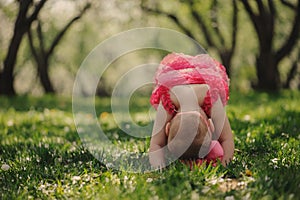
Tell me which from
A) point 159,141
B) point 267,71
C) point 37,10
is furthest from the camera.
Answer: point 267,71

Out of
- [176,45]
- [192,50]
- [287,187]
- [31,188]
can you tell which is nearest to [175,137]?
[287,187]

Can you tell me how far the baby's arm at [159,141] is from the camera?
374 centimetres

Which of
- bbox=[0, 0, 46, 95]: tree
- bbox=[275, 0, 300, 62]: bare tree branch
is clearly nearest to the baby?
bbox=[0, 0, 46, 95]: tree

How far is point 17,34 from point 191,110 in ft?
23.7

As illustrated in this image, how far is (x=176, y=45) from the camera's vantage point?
869 inches

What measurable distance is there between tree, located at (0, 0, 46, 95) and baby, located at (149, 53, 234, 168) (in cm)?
452

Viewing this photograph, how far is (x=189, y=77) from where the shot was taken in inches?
150

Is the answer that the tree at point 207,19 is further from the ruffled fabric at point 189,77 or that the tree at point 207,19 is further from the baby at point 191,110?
the baby at point 191,110

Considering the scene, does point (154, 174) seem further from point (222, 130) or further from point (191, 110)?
point (222, 130)

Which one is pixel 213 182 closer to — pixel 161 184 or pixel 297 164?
pixel 161 184

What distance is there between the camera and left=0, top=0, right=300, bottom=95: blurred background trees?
11992 millimetres

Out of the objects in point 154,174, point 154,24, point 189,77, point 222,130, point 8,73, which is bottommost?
point 154,24

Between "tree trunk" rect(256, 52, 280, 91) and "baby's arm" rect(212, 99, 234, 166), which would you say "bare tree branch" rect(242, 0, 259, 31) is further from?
"baby's arm" rect(212, 99, 234, 166)

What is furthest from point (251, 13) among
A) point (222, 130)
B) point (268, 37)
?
point (222, 130)
